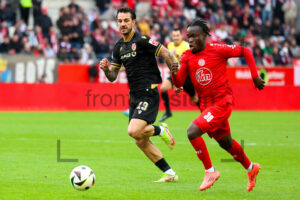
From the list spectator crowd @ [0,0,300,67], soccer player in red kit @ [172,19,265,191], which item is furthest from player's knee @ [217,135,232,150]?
spectator crowd @ [0,0,300,67]

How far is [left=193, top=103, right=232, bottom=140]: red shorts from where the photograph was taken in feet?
26.7

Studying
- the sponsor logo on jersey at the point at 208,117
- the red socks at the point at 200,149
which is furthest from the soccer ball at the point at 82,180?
the sponsor logo on jersey at the point at 208,117

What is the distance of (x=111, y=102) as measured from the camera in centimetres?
2400

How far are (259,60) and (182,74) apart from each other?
70.2 ft

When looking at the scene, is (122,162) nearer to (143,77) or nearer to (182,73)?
(143,77)

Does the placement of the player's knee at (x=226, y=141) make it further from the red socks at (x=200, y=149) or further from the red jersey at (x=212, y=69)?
the red jersey at (x=212, y=69)

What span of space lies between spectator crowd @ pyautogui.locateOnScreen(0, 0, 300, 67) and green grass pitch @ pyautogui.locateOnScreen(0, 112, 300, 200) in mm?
7555

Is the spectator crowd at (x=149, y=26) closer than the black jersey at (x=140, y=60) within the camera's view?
No

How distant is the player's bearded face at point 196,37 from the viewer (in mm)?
8359

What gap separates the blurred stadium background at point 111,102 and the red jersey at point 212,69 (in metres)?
0.77

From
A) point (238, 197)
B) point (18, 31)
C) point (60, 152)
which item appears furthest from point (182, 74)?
point (18, 31)

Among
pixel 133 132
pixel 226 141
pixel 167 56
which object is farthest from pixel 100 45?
pixel 226 141

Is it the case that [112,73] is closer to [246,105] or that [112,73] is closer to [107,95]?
[107,95]

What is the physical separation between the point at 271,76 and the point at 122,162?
19.6 m
